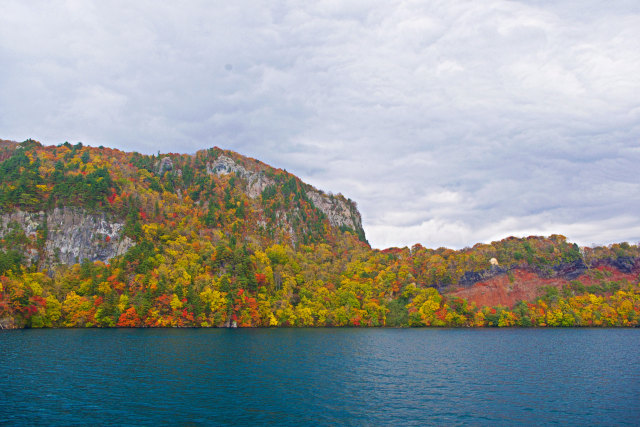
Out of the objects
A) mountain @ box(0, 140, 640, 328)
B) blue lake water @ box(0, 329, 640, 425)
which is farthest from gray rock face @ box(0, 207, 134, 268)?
blue lake water @ box(0, 329, 640, 425)

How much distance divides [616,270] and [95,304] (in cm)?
22607

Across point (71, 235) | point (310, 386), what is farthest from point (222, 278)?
point (310, 386)

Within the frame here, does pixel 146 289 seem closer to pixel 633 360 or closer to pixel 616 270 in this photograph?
pixel 633 360

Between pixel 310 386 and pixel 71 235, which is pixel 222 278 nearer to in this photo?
pixel 71 235

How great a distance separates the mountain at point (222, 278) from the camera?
137000 mm

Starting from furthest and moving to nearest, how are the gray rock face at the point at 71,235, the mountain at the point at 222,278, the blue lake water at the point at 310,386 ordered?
the gray rock face at the point at 71,235 < the mountain at the point at 222,278 < the blue lake water at the point at 310,386

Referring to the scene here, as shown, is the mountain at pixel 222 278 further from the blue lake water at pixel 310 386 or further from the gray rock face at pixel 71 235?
the blue lake water at pixel 310 386

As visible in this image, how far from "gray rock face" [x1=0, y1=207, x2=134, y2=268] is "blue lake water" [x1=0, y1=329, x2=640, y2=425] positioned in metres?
102

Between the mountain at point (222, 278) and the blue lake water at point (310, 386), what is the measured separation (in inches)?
2553

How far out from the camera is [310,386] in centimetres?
4484

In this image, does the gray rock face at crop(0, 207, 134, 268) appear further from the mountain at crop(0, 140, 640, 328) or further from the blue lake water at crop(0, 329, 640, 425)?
the blue lake water at crop(0, 329, 640, 425)

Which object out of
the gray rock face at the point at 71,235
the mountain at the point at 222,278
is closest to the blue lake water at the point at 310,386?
the mountain at the point at 222,278

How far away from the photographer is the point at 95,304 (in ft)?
Result: 438

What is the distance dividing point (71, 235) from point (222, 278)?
7780 centimetres
